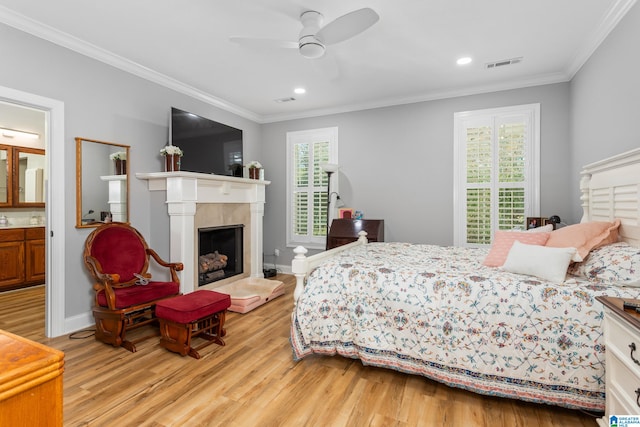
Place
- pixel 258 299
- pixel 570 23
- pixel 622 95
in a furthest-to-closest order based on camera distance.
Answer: pixel 258 299 < pixel 570 23 < pixel 622 95

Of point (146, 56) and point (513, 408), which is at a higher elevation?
point (146, 56)

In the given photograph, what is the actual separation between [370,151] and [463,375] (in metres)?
3.48

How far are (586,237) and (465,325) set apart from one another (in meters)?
1.13

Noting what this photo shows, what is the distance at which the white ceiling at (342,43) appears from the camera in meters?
2.52

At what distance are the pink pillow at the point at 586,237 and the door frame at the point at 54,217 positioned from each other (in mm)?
4173

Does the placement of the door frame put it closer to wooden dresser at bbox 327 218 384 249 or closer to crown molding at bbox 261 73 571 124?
wooden dresser at bbox 327 218 384 249

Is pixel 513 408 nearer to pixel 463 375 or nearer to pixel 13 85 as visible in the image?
pixel 463 375

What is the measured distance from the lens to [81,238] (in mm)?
3121

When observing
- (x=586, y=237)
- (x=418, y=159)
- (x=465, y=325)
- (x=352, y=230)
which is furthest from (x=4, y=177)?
(x=586, y=237)

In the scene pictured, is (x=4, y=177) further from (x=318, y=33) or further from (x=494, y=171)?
(x=494, y=171)

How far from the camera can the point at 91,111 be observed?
10.4ft

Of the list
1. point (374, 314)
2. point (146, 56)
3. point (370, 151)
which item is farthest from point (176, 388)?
point (370, 151)

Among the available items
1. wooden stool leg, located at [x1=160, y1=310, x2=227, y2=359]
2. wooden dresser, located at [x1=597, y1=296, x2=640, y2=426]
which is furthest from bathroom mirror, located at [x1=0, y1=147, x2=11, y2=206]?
wooden dresser, located at [x1=597, y1=296, x2=640, y2=426]

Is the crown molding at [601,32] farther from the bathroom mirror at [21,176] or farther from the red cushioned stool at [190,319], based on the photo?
the bathroom mirror at [21,176]
